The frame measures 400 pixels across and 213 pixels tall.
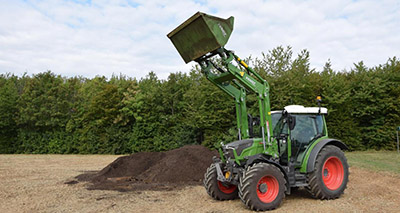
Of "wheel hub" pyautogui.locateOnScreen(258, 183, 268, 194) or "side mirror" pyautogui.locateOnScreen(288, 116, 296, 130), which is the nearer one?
"wheel hub" pyautogui.locateOnScreen(258, 183, 268, 194)

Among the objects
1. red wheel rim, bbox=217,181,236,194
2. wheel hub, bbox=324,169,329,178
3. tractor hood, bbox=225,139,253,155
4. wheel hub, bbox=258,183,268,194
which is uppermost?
tractor hood, bbox=225,139,253,155

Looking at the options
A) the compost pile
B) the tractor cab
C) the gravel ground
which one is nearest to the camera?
the gravel ground

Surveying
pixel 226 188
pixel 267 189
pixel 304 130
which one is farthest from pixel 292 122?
pixel 226 188

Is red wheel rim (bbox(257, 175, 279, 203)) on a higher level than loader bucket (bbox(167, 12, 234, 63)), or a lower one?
lower

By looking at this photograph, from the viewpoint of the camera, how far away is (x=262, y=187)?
6.24m

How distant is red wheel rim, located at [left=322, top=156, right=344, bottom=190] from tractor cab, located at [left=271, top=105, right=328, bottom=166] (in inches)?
24.4

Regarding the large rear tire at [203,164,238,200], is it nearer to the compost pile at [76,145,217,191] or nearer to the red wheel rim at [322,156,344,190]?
the compost pile at [76,145,217,191]

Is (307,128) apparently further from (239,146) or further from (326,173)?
(239,146)

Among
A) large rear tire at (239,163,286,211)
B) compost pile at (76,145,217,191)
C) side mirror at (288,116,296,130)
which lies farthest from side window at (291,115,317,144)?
compost pile at (76,145,217,191)

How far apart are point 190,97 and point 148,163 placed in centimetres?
971

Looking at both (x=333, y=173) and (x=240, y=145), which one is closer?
(x=240, y=145)

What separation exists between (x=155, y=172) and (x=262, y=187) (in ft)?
16.6

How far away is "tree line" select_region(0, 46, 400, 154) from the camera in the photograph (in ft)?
63.3

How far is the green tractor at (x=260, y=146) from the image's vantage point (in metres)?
6.29
